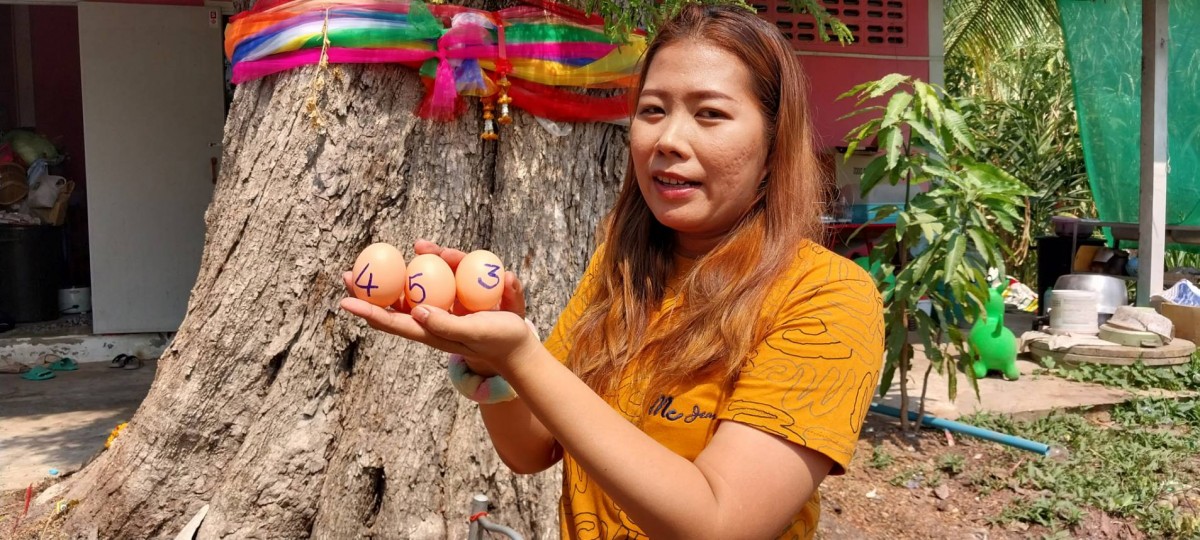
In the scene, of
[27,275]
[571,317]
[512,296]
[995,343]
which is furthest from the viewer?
[27,275]

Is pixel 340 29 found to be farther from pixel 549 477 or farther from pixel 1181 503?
Result: pixel 1181 503

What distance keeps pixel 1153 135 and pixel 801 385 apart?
7.40 metres

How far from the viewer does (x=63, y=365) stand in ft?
23.4

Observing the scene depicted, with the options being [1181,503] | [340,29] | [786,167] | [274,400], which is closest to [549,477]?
[274,400]

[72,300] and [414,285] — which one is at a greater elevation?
[414,285]

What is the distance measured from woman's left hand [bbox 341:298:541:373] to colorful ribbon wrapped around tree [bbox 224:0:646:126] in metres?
1.62

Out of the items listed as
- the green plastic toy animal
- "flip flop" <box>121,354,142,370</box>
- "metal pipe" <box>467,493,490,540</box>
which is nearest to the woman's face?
"metal pipe" <box>467,493,490,540</box>

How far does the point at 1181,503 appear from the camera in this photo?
166 inches

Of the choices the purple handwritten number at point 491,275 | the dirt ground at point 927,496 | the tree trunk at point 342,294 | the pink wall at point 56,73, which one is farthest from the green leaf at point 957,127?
the pink wall at point 56,73

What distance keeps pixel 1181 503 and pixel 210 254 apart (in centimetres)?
406

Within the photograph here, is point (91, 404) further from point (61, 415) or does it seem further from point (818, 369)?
point (818, 369)

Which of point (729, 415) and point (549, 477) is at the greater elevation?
point (729, 415)

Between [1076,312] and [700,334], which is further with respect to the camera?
[1076,312]

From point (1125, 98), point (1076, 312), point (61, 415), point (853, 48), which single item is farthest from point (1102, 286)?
point (61, 415)
